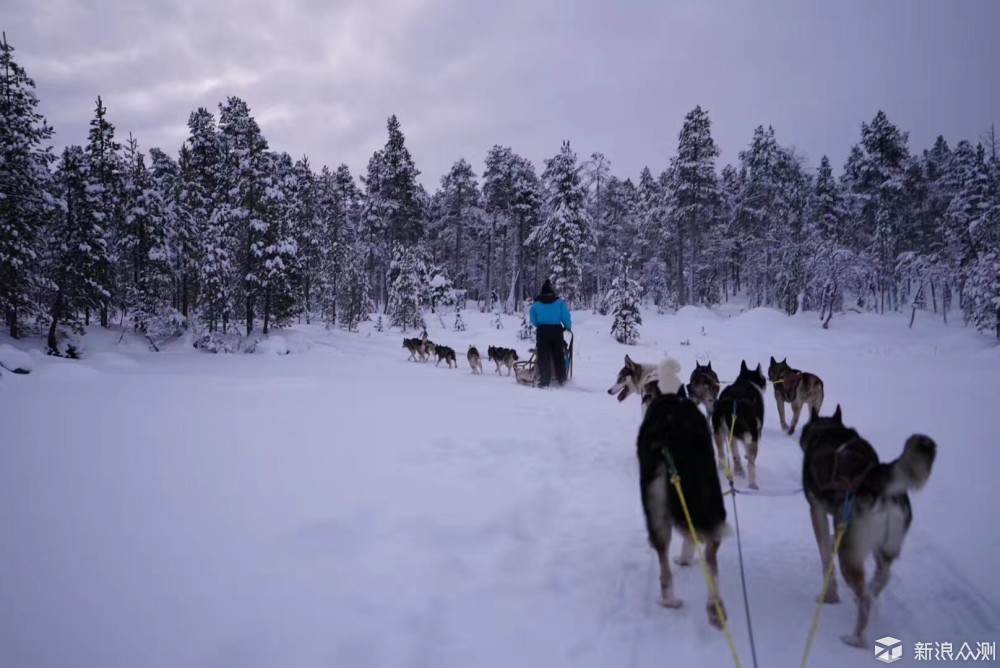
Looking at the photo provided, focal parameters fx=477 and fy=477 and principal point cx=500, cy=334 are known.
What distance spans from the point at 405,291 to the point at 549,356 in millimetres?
Answer: 21809

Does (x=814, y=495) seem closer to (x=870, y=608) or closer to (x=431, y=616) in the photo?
(x=870, y=608)

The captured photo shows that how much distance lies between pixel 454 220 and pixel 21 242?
3264 cm

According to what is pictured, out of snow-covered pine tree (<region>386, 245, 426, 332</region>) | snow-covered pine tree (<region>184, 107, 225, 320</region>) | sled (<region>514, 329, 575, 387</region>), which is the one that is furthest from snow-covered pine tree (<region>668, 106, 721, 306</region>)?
snow-covered pine tree (<region>184, 107, 225, 320</region>)

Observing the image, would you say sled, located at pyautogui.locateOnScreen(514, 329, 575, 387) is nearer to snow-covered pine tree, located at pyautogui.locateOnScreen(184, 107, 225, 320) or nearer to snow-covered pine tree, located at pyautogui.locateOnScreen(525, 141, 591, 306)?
snow-covered pine tree, located at pyautogui.locateOnScreen(184, 107, 225, 320)

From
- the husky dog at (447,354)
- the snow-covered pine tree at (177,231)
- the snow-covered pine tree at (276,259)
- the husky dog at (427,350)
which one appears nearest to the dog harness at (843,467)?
the husky dog at (447,354)

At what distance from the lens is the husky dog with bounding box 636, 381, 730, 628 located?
9.36ft

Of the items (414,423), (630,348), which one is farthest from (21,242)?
(630,348)

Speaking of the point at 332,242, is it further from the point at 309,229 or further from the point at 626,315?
the point at 626,315

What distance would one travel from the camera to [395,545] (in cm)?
368

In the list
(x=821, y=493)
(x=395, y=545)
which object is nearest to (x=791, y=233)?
(x=821, y=493)

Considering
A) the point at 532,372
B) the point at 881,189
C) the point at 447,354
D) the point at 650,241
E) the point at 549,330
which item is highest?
the point at 881,189

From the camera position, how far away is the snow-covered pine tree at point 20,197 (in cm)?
1820

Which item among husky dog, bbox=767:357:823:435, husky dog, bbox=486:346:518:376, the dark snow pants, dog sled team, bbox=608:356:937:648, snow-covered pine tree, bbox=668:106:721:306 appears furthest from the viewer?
snow-covered pine tree, bbox=668:106:721:306

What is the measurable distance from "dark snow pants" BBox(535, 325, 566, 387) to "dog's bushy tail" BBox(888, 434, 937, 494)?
9.56 m
